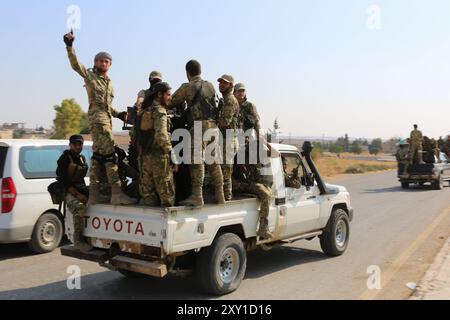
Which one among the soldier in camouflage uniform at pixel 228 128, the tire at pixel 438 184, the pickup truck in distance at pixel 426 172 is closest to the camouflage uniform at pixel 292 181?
the soldier in camouflage uniform at pixel 228 128

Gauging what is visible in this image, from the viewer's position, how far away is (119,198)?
18.4 ft

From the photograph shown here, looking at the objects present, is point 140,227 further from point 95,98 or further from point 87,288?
point 95,98

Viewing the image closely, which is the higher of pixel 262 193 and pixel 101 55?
pixel 101 55

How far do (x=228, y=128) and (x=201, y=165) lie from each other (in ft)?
2.74

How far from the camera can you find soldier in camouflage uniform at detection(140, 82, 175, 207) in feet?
17.7

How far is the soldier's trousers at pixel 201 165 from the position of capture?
18.7 ft

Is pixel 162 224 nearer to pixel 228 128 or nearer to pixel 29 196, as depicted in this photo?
pixel 228 128

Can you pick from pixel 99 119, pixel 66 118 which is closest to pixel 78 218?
pixel 99 119

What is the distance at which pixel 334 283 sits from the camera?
6.29m

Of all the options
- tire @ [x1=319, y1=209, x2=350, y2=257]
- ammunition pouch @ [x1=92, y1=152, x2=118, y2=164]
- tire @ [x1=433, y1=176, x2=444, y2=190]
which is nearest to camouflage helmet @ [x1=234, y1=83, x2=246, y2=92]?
ammunition pouch @ [x1=92, y1=152, x2=118, y2=164]

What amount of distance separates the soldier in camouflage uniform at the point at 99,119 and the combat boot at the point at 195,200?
0.92 meters

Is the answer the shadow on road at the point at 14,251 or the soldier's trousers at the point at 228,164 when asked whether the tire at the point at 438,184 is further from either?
the shadow on road at the point at 14,251
